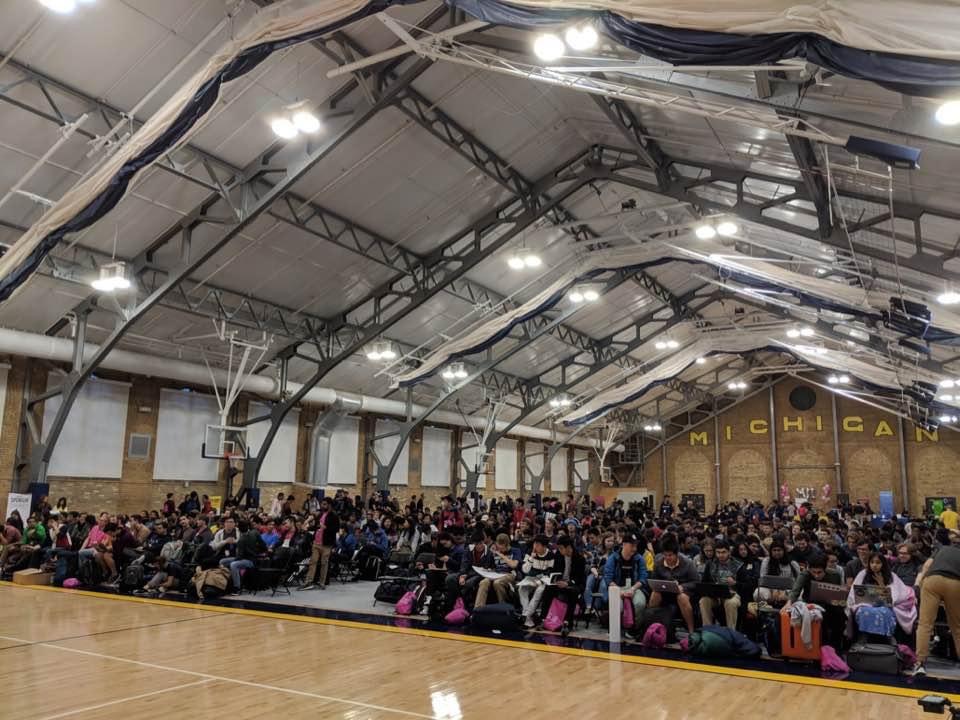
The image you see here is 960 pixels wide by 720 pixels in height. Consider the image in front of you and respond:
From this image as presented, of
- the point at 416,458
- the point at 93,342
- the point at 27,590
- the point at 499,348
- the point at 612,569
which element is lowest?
the point at 27,590

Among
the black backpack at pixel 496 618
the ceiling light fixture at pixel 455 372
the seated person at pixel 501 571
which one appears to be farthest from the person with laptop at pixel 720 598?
the ceiling light fixture at pixel 455 372

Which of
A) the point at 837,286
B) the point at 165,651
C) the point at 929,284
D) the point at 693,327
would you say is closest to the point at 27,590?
the point at 165,651

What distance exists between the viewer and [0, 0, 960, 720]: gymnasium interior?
5664 millimetres

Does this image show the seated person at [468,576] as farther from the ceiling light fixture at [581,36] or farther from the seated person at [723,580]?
the ceiling light fixture at [581,36]

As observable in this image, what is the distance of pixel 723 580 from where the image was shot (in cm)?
791

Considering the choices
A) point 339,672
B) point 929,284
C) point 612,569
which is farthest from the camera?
point 929,284

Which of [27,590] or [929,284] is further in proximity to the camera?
[929,284]

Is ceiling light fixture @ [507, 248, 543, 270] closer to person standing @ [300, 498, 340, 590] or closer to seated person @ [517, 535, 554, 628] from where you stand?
person standing @ [300, 498, 340, 590]

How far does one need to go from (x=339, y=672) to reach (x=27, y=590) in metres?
6.98

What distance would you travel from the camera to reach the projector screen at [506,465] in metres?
28.2

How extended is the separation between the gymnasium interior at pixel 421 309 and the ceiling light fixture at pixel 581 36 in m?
0.05

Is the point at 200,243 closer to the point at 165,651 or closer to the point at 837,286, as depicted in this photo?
the point at 165,651

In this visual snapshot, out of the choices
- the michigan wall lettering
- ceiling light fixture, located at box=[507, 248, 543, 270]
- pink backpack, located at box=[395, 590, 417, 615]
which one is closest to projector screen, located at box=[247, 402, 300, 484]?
ceiling light fixture, located at box=[507, 248, 543, 270]

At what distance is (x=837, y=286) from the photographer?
10.7m
